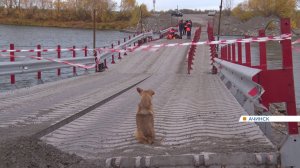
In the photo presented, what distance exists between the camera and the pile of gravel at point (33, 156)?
4.70 m

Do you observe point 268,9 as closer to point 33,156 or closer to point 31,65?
point 31,65

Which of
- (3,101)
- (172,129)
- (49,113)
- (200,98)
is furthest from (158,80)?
(172,129)

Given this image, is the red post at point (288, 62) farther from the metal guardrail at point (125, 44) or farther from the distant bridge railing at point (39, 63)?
the metal guardrail at point (125, 44)

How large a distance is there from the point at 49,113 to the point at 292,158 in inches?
167

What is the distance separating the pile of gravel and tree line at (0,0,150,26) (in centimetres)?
10371

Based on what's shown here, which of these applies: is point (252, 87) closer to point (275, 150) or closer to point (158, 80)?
point (275, 150)

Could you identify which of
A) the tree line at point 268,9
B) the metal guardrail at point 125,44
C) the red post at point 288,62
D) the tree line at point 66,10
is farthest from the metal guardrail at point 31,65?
the tree line at point 66,10

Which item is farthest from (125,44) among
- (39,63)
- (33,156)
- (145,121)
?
(33,156)

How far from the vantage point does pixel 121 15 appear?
390 ft

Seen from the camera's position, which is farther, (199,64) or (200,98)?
(199,64)

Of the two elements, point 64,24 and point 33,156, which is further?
point 64,24

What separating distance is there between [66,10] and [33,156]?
114 meters

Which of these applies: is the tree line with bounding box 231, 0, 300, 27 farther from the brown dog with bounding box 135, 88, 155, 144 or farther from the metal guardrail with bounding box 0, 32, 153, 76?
the brown dog with bounding box 135, 88, 155, 144

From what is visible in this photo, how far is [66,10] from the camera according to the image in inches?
4594
